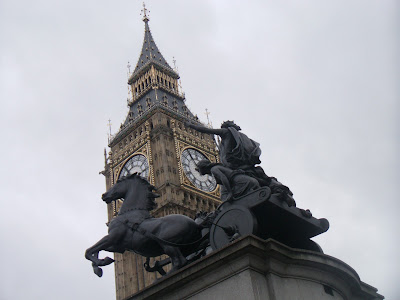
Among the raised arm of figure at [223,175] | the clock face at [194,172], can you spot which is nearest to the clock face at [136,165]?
the clock face at [194,172]

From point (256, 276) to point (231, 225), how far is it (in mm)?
1376

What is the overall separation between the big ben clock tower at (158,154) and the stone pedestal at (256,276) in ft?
161

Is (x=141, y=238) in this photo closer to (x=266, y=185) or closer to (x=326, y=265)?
(x=266, y=185)

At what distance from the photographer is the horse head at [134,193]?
10.8m

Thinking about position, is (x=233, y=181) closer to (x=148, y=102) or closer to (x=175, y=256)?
(x=175, y=256)

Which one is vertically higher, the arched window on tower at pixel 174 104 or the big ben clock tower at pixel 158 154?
the arched window on tower at pixel 174 104

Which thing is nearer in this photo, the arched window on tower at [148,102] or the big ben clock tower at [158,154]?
the big ben clock tower at [158,154]

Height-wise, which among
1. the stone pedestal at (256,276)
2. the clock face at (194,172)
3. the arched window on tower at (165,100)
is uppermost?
the arched window on tower at (165,100)

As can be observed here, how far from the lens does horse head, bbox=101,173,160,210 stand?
1075cm

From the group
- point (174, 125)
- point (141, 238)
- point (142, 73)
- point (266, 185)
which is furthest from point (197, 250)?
point (142, 73)

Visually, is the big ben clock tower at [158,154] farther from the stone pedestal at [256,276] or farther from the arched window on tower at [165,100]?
the stone pedestal at [256,276]

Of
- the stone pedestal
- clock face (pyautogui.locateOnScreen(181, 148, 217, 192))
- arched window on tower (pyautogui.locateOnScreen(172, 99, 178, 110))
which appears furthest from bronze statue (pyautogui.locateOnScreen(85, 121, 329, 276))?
arched window on tower (pyautogui.locateOnScreen(172, 99, 178, 110))

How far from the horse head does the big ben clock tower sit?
47.3m

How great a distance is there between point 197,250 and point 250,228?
1.33 m
